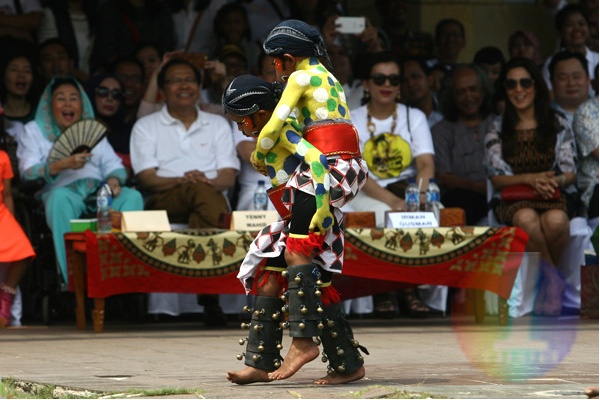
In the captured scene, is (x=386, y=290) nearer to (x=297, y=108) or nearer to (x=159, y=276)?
(x=159, y=276)

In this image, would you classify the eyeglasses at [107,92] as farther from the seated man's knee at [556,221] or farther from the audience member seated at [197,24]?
the seated man's knee at [556,221]

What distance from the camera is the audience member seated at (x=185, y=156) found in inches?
461

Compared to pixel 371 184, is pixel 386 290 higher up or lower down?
lower down

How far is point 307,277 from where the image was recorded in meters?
6.67

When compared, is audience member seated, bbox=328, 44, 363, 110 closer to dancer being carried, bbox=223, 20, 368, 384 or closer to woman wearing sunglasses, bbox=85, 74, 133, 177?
woman wearing sunglasses, bbox=85, 74, 133, 177

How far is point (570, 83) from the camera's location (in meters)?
13.1

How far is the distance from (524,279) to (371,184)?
4.99ft

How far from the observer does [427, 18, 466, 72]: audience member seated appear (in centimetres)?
1482

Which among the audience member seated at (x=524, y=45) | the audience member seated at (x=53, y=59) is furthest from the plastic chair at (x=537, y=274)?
the audience member seated at (x=53, y=59)

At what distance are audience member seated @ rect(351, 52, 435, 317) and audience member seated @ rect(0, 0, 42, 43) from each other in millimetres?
3158

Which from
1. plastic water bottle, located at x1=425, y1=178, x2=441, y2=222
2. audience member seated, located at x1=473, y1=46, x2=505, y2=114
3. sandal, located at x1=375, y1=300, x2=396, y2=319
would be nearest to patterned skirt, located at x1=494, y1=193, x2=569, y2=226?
plastic water bottle, located at x1=425, y1=178, x2=441, y2=222

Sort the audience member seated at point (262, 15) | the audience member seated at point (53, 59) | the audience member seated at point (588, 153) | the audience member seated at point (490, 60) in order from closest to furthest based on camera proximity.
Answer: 1. the audience member seated at point (588, 153)
2. the audience member seated at point (53, 59)
3. the audience member seated at point (262, 15)
4. the audience member seated at point (490, 60)

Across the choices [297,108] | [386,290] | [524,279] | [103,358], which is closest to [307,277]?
[297,108]

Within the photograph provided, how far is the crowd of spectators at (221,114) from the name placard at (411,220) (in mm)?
699
